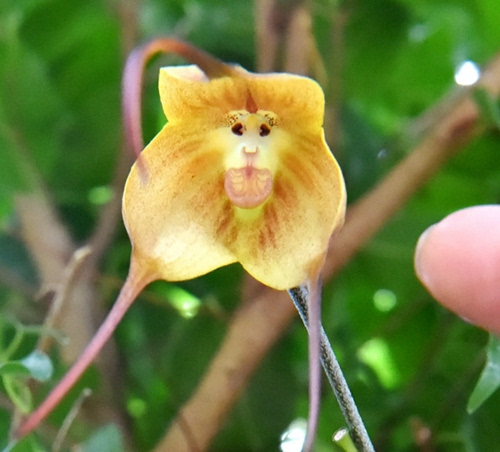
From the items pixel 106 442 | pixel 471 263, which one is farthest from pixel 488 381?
pixel 106 442

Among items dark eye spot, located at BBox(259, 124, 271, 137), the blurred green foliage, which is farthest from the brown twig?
dark eye spot, located at BBox(259, 124, 271, 137)

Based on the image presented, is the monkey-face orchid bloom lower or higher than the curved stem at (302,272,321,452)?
higher

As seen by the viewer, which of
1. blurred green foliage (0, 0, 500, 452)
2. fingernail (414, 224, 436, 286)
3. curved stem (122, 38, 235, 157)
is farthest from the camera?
blurred green foliage (0, 0, 500, 452)

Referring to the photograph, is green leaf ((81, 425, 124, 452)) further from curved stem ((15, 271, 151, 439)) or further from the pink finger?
the pink finger

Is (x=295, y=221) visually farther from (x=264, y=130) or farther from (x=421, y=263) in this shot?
(x=421, y=263)

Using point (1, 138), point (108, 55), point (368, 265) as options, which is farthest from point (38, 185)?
point (368, 265)

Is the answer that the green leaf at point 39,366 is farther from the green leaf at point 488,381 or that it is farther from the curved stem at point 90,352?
the green leaf at point 488,381
